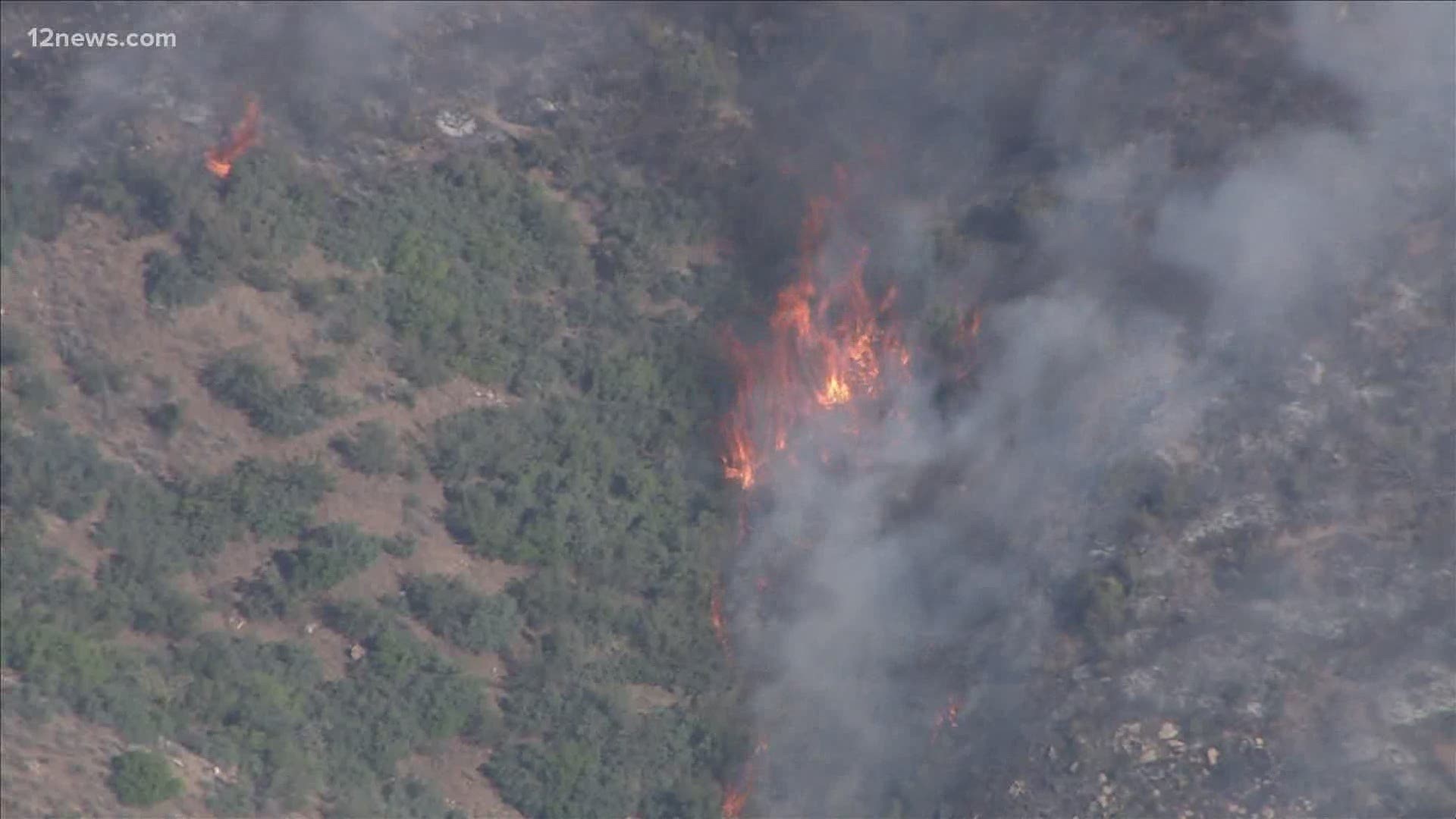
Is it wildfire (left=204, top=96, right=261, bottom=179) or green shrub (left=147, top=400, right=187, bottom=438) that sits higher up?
wildfire (left=204, top=96, right=261, bottom=179)

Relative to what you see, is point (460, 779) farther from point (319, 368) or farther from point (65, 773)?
point (319, 368)

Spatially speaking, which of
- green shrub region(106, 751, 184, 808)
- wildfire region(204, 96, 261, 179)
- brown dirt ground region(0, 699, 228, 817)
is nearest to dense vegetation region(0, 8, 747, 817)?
green shrub region(106, 751, 184, 808)

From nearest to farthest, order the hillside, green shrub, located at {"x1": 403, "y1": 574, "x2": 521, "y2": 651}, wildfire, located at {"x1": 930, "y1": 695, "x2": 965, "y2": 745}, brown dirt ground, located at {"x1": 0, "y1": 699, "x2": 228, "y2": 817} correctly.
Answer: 1. brown dirt ground, located at {"x1": 0, "y1": 699, "x2": 228, "y2": 817}
2. the hillside
3. wildfire, located at {"x1": 930, "y1": 695, "x2": 965, "y2": 745}
4. green shrub, located at {"x1": 403, "y1": 574, "x2": 521, "y2": 651}

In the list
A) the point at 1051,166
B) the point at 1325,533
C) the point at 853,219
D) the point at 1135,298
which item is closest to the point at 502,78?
the point at 853,219

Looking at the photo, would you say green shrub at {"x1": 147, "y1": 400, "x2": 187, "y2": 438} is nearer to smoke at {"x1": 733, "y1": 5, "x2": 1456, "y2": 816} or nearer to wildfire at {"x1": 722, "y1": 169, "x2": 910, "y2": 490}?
wildfire at {"x1": 722, "y1": 169, "x2": 910, "y2": 490}

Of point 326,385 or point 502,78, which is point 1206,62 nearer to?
point 502,78

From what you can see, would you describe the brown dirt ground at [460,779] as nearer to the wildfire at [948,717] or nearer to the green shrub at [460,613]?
the green shrub at [460,613]

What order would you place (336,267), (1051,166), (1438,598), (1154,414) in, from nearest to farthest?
1. (1438,598)
2. (1154,414)
3. (336,267)
4. (1051,166)
